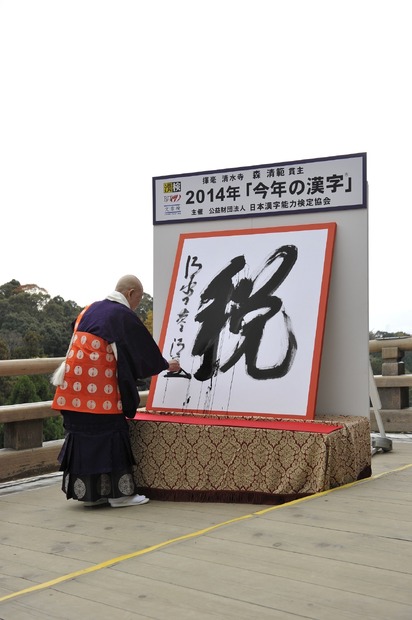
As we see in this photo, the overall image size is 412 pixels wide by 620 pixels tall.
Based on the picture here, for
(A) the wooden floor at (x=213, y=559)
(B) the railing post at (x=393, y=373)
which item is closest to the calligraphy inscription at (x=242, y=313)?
(A) the wooden floor at (x=213, y=559)

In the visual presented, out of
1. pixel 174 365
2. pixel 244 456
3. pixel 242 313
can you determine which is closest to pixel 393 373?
pixel 242 313

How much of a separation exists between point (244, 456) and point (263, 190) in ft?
5.87

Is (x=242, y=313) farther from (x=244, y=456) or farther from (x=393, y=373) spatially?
Result: (x=393, y=373)

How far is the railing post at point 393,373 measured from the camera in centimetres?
759

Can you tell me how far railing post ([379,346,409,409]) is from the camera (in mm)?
7590

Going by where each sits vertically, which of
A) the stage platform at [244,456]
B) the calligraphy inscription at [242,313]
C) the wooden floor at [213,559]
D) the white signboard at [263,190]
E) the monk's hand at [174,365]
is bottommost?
the wooden floor at [213,559]

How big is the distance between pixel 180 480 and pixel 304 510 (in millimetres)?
925

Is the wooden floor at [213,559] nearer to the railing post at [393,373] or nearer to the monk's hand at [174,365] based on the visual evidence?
the monk's hand at [174,365]

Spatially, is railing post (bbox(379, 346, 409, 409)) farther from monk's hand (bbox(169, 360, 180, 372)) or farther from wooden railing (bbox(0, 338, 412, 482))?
monk's hand (bbox(169, 360, 180, 372))

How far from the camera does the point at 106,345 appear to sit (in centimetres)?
423

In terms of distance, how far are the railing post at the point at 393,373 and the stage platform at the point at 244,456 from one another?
3117mm

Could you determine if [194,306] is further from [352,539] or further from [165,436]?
[352,539]

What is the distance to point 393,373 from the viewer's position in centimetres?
759

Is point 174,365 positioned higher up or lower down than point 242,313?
lower down
